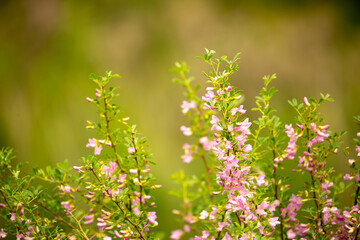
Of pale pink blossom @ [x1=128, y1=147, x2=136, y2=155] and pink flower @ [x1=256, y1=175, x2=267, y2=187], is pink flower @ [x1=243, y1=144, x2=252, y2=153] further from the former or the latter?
pale pink blossom @ [x1=128, y1=147, x2=136, y2=155]

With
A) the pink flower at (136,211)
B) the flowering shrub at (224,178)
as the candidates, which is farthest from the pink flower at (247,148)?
the pink flower at (136,211)

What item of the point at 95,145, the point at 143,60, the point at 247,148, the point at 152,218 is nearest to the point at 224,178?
the point at 247,148

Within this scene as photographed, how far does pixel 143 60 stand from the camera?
162 cm

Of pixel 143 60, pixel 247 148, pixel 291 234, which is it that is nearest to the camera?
pixel 247 148

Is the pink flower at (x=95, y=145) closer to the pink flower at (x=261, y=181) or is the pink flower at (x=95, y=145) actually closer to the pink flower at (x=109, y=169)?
the pink flower at (x=109, y=169)

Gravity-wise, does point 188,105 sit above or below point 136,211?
above

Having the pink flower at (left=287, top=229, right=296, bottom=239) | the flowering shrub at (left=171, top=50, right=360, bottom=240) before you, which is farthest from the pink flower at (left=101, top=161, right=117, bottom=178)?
the pink flower at (left=287, top=229, right=296, bottom=239)

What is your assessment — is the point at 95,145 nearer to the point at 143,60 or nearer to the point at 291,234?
the point at 291,234

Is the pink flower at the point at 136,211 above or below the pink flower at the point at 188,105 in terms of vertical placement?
below

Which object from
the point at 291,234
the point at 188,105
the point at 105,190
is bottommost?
the point at 291,234

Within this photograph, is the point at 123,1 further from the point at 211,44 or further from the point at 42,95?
the point at 42,95

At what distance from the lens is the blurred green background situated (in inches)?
60.3

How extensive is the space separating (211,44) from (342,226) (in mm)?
987

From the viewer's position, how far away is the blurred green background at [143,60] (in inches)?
60.3
